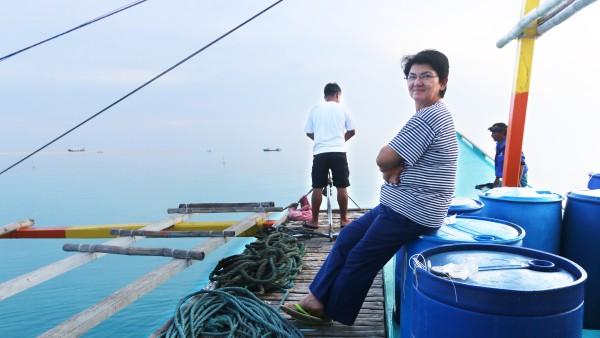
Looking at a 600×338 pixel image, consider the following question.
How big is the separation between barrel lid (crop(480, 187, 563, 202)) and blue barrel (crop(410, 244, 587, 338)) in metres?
1.17

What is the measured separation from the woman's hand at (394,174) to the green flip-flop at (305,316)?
1064 millimetres

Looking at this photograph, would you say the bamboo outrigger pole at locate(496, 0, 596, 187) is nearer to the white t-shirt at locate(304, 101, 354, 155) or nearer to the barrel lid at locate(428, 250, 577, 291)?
the white t-shirt at locate(304, 101, 354, 155)

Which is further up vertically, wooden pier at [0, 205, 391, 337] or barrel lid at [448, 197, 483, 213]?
barrel lid at [448, 197, 483, 213]

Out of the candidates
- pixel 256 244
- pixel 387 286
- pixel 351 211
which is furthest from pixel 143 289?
pixel 351 211

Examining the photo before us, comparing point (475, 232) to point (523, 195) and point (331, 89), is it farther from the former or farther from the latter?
point (331, 89)

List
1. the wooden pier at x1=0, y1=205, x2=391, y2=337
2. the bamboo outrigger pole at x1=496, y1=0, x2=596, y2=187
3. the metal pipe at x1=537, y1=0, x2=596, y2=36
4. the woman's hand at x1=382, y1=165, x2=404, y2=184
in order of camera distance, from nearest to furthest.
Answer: the woman's hand at x1=382, y1=165, x2=404, y2=184
the wooden pier at x1=0, y1=205, x2=391, y2=337
the metal pipe at x1=537, y1=0, x2=596, y2=36
the bamboo outrigger pole at x1=496, y1=0, x2=596, y2=187

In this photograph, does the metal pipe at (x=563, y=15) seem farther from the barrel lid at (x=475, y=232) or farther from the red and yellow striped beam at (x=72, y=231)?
the red and yellow striped beam at (x=72, y=231)

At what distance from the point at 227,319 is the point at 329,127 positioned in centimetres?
260

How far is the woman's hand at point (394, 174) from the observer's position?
207 cm

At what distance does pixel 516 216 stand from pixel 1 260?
928 cm

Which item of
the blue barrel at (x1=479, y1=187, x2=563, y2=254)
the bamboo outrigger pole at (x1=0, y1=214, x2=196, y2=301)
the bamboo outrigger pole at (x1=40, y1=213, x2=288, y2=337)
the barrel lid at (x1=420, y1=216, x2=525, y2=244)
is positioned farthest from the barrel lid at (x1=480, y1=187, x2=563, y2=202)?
the bamboo outrigger pole at (x1=0, y1=214, x2=196, y2=301)

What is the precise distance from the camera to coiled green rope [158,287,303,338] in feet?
7.80

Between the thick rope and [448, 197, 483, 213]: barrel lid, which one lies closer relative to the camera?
[448, 197, 483, 213]: barrel lid

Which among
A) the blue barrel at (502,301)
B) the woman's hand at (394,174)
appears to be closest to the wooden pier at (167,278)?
the woman's hand at (394,174)
